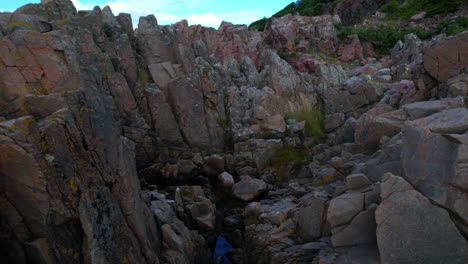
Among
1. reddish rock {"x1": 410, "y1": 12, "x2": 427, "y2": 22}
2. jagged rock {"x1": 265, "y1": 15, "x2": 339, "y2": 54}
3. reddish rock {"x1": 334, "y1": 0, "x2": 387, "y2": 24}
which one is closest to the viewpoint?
jagged rock {"x1": 265, "y1": 15, "x2": 339, "y2": 54}

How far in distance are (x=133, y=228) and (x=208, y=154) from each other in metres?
14.5

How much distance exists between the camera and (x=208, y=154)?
2805 centimetres

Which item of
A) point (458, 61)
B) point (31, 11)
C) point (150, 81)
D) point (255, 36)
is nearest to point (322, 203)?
point (458, 61)

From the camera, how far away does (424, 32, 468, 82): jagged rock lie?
1986 centimetres

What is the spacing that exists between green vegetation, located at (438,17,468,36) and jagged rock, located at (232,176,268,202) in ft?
95.3

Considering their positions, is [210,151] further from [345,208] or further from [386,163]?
[345,208]

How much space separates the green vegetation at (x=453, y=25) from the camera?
138ft

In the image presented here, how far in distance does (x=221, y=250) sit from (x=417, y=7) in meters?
49.4

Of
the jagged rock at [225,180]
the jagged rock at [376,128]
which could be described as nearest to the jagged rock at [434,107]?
the jagged rock at [376,128]

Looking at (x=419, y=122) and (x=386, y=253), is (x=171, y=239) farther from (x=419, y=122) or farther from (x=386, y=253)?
(x=419, y=122)

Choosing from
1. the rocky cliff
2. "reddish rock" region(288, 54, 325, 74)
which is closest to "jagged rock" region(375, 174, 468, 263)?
the rocky cliff

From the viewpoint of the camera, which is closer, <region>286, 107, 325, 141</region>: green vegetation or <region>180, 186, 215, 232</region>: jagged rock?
<region>180, 186, 215, 232</region>: jagged rock

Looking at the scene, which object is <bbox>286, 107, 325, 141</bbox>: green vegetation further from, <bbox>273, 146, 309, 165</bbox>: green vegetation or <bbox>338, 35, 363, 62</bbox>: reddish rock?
<bbox>338, 35, 363, 62</bbox>: reddish rock

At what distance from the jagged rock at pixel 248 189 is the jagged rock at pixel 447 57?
10.8 m
